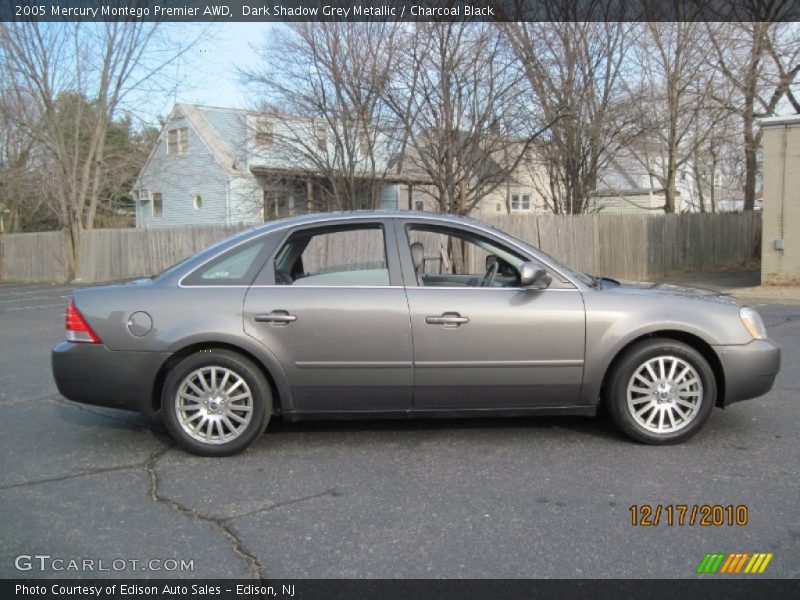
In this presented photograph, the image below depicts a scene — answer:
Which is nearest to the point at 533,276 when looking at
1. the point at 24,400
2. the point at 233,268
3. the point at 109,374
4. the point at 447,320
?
the point at 447,320

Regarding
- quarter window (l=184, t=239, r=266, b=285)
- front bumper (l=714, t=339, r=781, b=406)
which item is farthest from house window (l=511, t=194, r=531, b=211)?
quarter window (l=184, t=239, r=266, b=285)

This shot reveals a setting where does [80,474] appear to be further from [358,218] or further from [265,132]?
[265,132]

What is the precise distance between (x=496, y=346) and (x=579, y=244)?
15.6 m

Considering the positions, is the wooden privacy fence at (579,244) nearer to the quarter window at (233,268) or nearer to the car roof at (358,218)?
the car roof at (358,218)

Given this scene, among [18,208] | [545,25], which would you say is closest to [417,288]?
[545,25]

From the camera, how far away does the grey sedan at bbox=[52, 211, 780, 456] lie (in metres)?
4.30

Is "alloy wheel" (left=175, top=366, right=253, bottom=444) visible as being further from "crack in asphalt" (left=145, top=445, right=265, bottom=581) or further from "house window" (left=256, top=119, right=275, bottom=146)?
"house window" (left=256, top=119, right=275, bottom=146)

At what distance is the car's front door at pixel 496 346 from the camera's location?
169 inches

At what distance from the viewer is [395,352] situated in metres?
4.30

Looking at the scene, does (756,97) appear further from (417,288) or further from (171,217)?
(171,217)

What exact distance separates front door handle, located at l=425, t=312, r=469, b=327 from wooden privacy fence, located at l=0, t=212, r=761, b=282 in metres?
14.3

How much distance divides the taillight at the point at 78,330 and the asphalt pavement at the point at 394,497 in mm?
829

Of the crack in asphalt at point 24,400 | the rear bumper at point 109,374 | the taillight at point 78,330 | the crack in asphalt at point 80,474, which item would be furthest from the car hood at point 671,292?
the crack in asphalt at point 24,400

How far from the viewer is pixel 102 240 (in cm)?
2536
